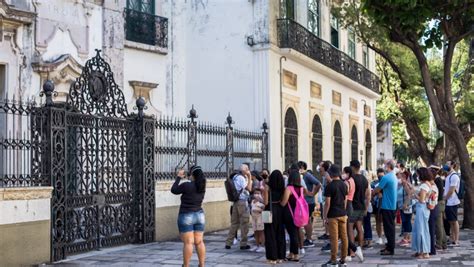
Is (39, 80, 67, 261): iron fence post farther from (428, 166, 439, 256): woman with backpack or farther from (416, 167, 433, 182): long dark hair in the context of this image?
(428, 166, 439, 256): woman with backpack

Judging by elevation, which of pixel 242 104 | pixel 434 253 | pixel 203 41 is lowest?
pixel 434 253

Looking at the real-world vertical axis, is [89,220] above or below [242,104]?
below

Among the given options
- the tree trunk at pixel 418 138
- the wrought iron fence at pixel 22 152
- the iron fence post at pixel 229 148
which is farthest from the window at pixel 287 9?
the tree trunk at pixel 418 138

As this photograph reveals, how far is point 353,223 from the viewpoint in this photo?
37.4 ft

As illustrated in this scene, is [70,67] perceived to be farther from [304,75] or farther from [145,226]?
[304,75]

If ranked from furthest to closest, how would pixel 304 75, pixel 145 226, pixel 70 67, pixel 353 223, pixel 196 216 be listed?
pixel 304 75 → pixel 70 67 → pixel 145 226 → pixel 353 223 → pixel 196 216

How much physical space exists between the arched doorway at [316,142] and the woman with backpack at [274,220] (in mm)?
12624

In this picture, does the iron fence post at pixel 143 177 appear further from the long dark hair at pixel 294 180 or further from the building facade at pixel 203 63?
the long dark hair at pixel 294 180

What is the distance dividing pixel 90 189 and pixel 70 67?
4.14 meters

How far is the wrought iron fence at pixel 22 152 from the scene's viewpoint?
9930mm

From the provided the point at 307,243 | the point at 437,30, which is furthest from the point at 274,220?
the point at 437,30

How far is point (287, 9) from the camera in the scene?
842 inches

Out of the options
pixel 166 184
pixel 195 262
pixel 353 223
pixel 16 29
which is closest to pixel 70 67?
pixel 16 29

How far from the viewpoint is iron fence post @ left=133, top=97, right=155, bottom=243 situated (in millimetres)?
13000
